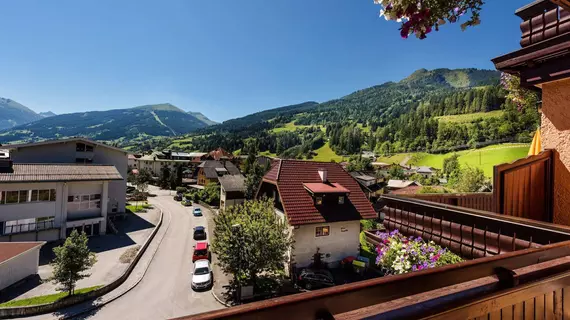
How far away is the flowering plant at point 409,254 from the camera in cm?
390

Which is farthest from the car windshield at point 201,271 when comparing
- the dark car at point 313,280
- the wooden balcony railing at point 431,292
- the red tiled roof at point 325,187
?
the wooden balcony railing at point 431,292

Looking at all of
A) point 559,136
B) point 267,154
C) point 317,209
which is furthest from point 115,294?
point 267,154

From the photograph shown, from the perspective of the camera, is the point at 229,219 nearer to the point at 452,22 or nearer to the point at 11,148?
the point at 452,22

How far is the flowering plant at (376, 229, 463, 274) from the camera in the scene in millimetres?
3904

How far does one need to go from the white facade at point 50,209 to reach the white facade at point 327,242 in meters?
21.2

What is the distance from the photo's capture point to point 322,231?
18922 mm

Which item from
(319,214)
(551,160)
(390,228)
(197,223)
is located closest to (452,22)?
(551,160)

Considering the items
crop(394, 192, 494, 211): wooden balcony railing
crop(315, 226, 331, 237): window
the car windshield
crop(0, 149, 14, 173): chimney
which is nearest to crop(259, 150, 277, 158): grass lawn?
crop(0, 149, 14, 173): chimney

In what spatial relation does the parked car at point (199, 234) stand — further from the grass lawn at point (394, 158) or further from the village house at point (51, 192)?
the grass lawn at point (394, 158)

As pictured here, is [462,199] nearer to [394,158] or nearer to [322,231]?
[322,231]

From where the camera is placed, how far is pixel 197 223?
3416cm

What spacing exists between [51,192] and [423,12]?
1232 inches

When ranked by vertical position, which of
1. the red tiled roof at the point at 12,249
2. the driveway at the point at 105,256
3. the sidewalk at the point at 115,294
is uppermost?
the red tiled roof at the point at 12,249

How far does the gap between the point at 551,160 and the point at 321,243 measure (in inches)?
645
